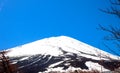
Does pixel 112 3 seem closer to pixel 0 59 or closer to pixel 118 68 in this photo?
pixel 118 68

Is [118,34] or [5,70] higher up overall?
[5,70]

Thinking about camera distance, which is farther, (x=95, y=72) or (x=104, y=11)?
(x=95, y=72)

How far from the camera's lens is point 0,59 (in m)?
21.9

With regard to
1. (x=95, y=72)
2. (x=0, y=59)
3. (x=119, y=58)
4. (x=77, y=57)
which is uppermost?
(x=77, y=57)

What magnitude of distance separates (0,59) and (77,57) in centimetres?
16028

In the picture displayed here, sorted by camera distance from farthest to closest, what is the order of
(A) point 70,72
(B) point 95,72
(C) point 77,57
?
(C) point 77,57
(A) point 70,72
(B) point 95,72

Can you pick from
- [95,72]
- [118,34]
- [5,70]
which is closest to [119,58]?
[118,34]

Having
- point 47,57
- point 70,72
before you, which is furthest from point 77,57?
point 70,72

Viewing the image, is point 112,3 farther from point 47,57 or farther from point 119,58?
point 47,57

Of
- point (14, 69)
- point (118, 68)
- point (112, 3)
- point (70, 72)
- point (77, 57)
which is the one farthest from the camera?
point (77, 57)

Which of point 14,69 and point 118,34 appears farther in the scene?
point 14,69

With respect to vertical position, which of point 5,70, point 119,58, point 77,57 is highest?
point 77,57

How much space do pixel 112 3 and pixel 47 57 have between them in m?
192

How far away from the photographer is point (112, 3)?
5910mm
